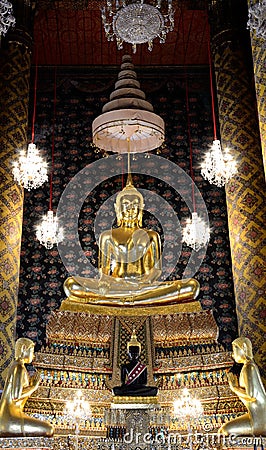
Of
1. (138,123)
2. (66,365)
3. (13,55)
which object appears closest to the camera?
(66,365)

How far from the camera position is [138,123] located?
626cm

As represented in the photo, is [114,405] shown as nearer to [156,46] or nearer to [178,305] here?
[178,305]

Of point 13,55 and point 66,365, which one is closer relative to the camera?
point 66,365

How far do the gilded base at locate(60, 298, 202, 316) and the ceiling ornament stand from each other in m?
1.99

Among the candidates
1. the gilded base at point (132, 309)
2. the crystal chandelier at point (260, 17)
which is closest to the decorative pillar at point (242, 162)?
the gilded base at point (132, 309)

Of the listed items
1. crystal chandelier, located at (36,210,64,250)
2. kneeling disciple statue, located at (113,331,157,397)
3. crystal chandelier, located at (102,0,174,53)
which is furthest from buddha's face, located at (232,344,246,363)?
crystal chandelier, located at (36,210,64,250)

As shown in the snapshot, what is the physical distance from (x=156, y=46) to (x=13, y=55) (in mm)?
2300

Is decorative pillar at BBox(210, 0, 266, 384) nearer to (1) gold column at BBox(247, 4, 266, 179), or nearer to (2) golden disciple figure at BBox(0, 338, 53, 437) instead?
(1) gold column at BBox(247, 4, 266, 179)

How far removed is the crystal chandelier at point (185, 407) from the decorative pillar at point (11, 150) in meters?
2.15

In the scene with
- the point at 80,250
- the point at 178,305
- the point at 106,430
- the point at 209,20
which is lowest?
the point at 106,430

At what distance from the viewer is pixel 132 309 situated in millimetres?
5188

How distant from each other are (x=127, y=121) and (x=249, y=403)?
11.1ft

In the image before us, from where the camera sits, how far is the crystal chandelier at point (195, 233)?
23.5 ft

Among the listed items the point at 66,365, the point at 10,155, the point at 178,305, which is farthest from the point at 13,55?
the point at 66,365
